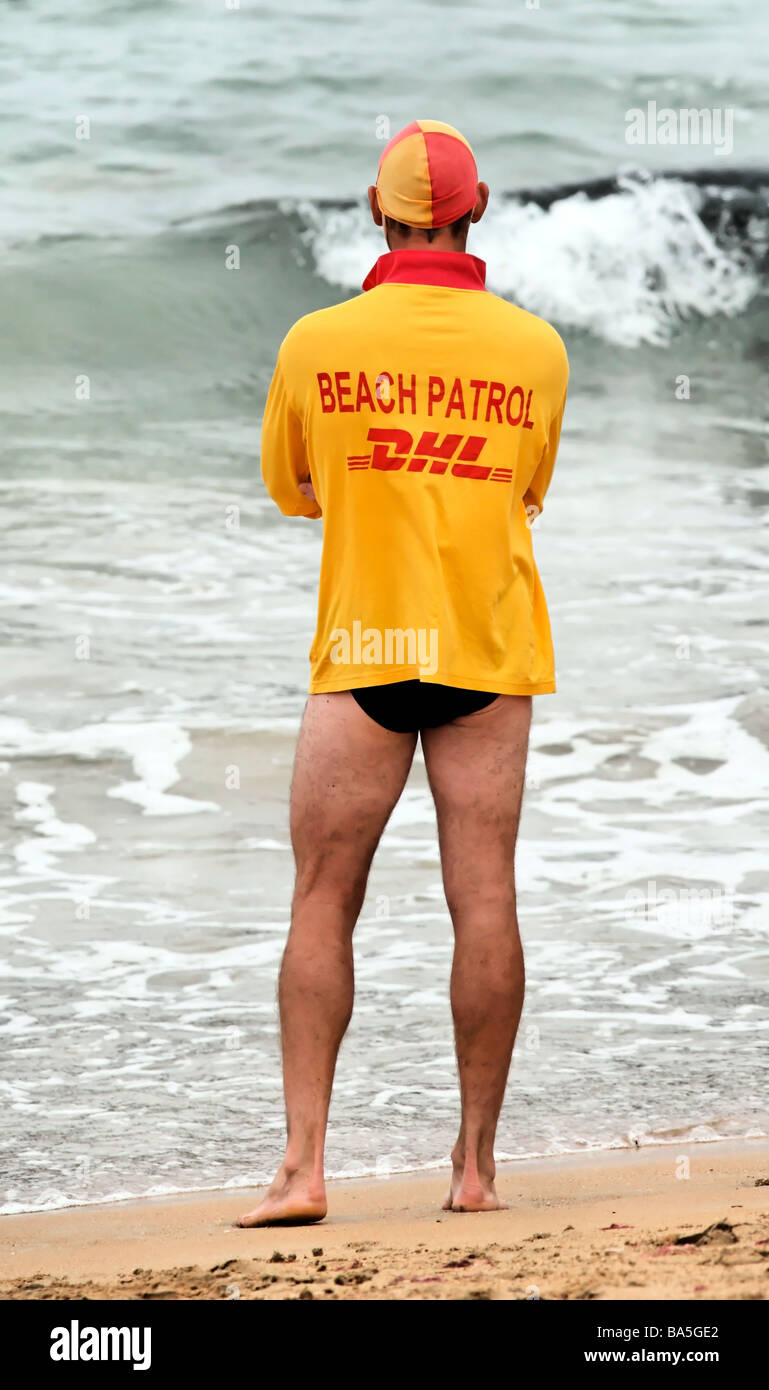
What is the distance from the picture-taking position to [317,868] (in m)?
2.43

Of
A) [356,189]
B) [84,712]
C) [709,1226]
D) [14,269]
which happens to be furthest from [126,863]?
[356,189]

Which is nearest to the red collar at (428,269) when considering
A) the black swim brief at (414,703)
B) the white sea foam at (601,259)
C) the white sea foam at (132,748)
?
the black swim brief at (414,703)

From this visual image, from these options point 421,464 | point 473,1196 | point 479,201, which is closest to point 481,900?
point 473,1196

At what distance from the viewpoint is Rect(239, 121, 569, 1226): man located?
2.35 meters

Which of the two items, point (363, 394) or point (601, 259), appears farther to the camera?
point (601, 259)

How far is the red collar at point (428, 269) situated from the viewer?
2416 mm

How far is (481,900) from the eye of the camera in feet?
8.09

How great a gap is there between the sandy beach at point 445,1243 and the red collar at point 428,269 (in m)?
1.38

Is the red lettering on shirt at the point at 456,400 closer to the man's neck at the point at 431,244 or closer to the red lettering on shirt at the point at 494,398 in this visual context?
the red lettering on shirt at the point at 494,398

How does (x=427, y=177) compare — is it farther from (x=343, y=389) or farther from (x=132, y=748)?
(x=132, y=748)

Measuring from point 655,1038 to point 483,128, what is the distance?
1555cm

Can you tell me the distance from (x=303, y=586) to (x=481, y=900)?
6.67 metres

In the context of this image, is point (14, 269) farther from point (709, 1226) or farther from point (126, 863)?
point (709, 1226)

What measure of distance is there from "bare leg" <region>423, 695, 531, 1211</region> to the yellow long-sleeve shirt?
0.09m
